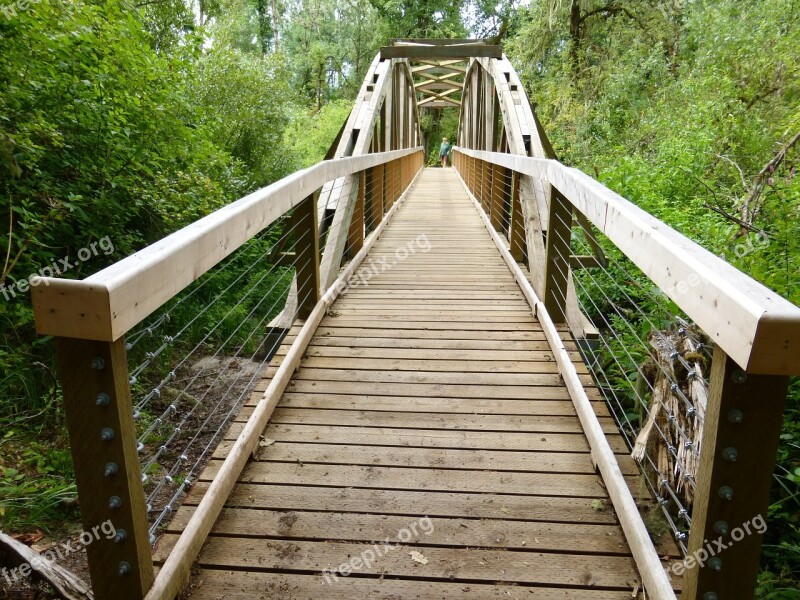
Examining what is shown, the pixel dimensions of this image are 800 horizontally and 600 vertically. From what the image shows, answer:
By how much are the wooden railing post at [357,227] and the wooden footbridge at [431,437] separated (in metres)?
0.79

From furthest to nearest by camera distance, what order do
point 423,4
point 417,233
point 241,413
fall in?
point 423,4 → point 417,233 → point 241,413

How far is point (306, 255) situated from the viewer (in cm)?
327

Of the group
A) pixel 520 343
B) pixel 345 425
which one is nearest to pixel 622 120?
pixel 520 343

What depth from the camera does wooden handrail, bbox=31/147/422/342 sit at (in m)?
1.06

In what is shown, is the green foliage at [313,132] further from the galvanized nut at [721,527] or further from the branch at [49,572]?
the galvanized nut at [721,527]

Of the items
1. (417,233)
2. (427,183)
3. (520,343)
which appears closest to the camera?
(520,343)

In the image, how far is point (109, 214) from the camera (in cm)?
469

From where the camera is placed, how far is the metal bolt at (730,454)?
1.08 meters

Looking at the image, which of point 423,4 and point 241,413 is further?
point 423,4

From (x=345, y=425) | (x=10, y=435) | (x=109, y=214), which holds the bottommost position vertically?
(x=10, y=435)

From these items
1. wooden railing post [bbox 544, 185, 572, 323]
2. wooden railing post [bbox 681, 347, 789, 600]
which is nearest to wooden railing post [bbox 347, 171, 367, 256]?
wooden railing post [bbox 544, 185, 572, 323]

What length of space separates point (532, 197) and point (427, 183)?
32.9 feet

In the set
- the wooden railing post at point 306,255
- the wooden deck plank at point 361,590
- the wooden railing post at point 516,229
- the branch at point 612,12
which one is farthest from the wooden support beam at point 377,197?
the branch at point 612,12

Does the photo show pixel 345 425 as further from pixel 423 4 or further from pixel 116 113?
pixel 423 4
